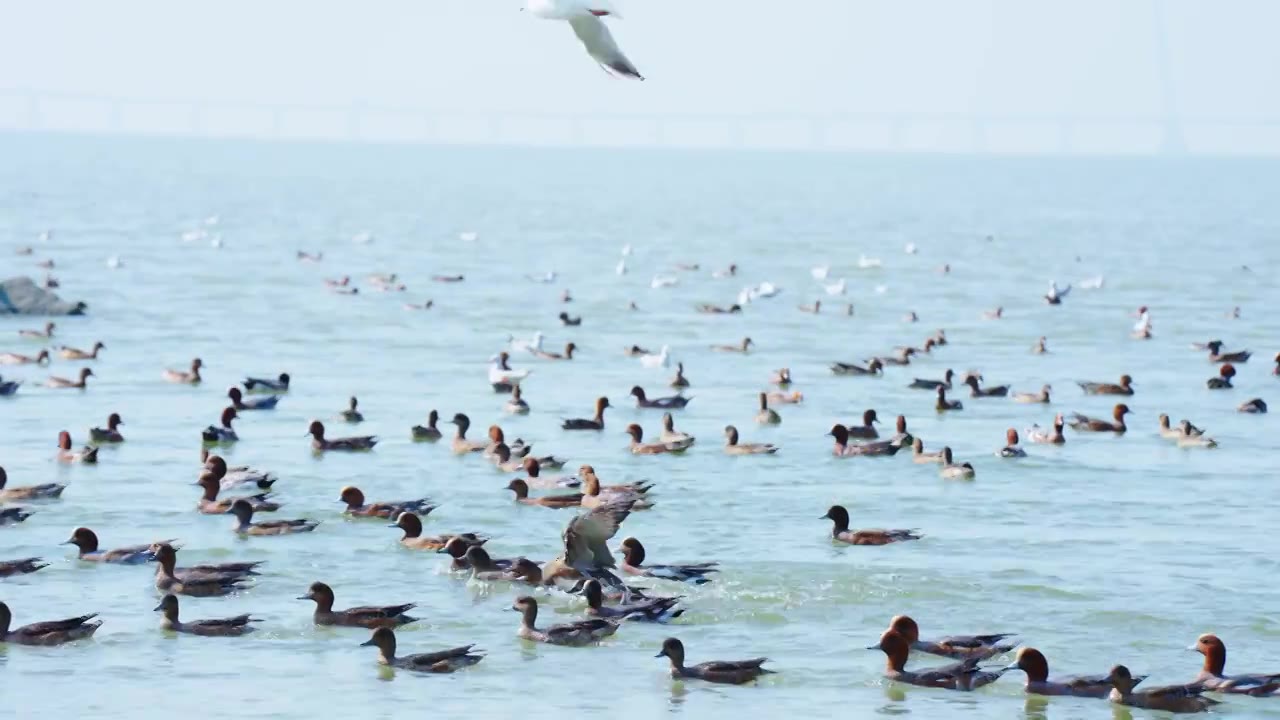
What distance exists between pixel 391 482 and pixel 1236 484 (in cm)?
1222

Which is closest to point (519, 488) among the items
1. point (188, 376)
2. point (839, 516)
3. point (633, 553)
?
point (839, 516)

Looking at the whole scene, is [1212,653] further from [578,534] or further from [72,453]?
[72,453]

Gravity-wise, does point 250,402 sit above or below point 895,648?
above

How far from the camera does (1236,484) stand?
33969 mm

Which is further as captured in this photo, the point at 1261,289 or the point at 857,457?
the point at 1261,289

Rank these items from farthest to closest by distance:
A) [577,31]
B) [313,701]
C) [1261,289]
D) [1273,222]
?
[1273,222], [1261,289], [313,701], [577,31]

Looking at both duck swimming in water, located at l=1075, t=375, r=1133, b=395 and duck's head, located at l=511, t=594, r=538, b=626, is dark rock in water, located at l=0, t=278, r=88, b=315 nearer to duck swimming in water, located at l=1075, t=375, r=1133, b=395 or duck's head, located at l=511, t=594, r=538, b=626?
duck swimming in water, located at l=1075, t=375, r=1133, b=395

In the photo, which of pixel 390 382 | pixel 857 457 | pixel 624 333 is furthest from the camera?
A: pixel 624 333

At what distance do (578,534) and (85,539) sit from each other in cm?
653

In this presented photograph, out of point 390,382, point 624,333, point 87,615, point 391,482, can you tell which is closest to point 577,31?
point 87,615

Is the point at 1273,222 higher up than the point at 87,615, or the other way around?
the point at 1273,222

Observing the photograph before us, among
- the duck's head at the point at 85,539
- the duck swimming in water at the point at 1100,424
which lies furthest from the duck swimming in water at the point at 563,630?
the duck swimming in water at the point at 1100,424

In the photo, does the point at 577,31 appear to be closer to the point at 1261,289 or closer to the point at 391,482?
the point at 391,482

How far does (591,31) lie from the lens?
13711 mm
